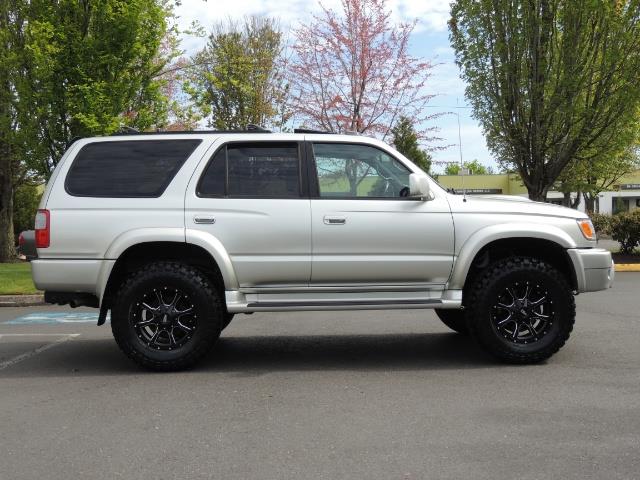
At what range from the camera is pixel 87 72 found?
1429cm

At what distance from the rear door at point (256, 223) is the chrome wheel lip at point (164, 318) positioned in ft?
1.82

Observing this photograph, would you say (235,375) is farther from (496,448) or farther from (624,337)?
(624,337)

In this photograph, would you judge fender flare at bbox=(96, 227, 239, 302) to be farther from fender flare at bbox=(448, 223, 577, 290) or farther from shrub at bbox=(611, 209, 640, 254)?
shrub at bbox=(611, 209, 640, 254)

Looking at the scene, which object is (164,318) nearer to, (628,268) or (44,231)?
(44,231)

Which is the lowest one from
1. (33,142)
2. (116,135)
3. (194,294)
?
(194,294)

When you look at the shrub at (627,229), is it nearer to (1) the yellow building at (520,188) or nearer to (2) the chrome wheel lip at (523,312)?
(2) the chrome wheel lip at (523,312)

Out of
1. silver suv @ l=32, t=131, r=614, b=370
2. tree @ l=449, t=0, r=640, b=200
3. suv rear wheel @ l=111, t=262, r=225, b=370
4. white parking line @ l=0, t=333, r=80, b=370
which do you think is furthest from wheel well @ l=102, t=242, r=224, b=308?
tree @ l=449, t=0, r=640, b=200

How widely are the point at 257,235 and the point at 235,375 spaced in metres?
1.23

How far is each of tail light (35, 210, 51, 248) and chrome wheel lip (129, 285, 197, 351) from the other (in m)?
0.92

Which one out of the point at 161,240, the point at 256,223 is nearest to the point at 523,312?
the point at 256,223

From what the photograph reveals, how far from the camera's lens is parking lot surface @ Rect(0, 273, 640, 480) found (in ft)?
12.2

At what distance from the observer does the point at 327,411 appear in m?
4.70

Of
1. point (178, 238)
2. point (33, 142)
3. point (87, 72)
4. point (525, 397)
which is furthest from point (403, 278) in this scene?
point (33, 142)

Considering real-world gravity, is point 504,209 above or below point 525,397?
above
